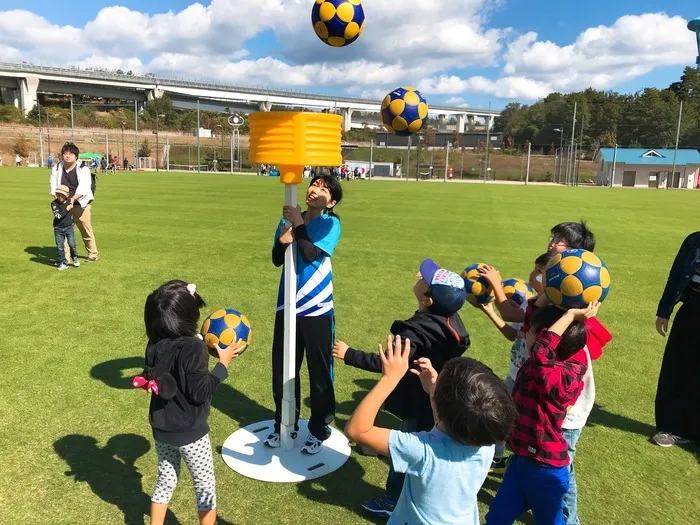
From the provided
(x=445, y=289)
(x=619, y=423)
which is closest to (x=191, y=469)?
(x=445, y=289)

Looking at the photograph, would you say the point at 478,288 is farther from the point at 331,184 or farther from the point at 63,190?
the point at 63,190

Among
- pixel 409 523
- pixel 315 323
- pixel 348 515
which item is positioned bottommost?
pixel 348 515

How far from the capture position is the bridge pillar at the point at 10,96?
9125 cm

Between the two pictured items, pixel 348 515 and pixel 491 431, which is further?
pixel 348 515

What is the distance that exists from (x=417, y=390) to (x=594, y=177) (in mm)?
79969

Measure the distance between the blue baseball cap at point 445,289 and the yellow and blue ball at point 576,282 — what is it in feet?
1.66

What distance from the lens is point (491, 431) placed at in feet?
6.86

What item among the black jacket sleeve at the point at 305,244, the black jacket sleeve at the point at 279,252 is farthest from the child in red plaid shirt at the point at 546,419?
the black jacket sleeve at the point at 279,252

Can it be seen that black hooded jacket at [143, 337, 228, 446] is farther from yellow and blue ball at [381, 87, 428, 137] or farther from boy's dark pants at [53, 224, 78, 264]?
boy's dark pants at [53, 224, 78, 264]

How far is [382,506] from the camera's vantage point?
3551 mm

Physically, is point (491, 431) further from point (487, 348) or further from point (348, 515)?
point (487, 348)

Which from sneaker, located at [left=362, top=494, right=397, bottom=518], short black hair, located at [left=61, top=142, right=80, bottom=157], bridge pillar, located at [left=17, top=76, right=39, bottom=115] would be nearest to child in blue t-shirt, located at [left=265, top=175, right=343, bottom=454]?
sneaker, located at [left=362, top=494, right=397, bottom=518]

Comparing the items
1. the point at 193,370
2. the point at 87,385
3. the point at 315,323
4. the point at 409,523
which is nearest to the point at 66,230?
the point at 87,385

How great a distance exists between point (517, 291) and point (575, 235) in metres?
0.74
